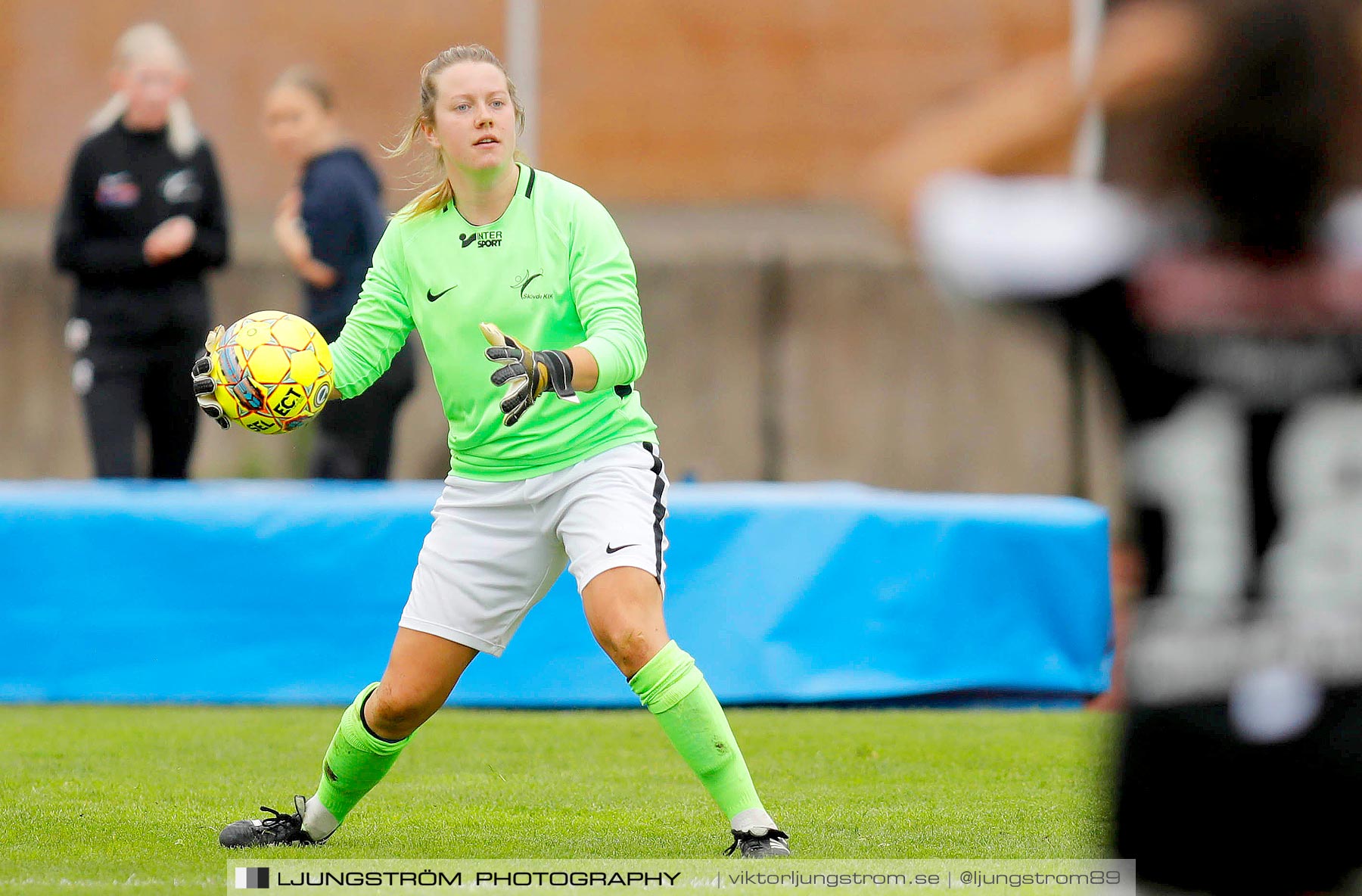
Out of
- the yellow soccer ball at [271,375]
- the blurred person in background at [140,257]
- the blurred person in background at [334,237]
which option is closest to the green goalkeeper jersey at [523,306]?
the yellow soccer ball at [271,375]

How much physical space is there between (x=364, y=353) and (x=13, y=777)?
6.81ft

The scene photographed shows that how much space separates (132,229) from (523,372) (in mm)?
4401

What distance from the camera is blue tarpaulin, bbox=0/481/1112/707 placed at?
25.2 ft

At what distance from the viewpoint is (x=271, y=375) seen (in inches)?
187

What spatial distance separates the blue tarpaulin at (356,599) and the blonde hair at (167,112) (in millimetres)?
1515

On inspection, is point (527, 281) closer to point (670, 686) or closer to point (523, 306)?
point (523, 306)

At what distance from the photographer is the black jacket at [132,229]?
8.15 meters

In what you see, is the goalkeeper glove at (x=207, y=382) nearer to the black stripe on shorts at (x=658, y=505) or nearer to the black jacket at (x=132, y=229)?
the black stripe on shorts at (x=658, y=505)

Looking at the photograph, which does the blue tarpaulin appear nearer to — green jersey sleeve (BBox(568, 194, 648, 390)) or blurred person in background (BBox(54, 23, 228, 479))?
blurred person in background (BBox(54, 23, 228, 479))

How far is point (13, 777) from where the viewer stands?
6094 mm

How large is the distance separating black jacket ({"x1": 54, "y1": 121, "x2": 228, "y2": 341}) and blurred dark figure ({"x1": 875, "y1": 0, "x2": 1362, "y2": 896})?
5.98m

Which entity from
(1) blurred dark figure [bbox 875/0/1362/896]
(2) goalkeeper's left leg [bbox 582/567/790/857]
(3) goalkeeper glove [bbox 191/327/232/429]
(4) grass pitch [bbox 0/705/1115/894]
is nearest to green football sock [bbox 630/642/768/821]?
(2) goalkeeper's left leg [bbox 582/567/790/857]

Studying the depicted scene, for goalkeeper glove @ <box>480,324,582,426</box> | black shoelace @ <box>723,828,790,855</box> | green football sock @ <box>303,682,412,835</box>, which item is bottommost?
black shoelace @ <box>723,828,790,855</box>

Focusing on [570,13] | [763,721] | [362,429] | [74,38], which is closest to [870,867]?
[763,721]
